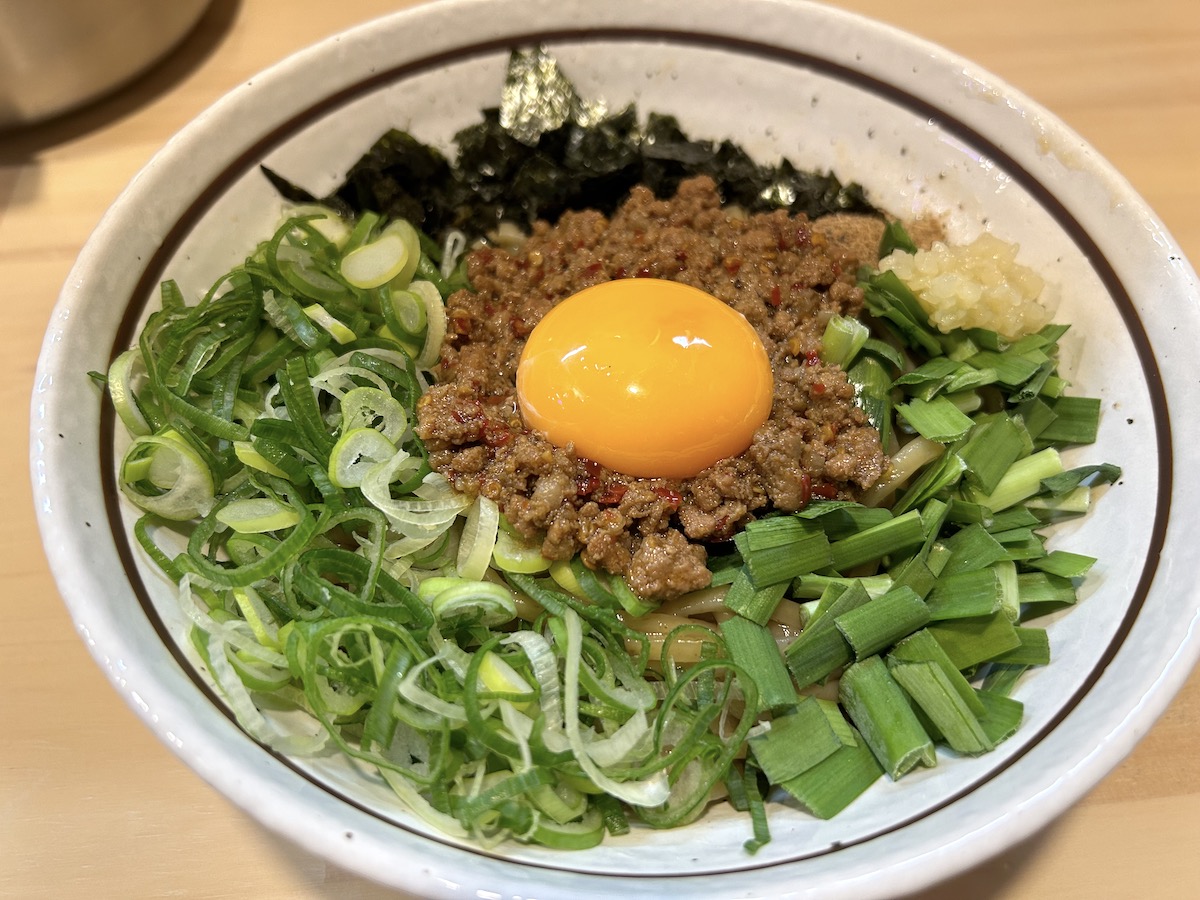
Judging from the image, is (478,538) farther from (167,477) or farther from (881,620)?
(881,620)

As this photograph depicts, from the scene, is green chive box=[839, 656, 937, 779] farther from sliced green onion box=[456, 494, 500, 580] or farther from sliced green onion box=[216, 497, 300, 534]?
sliced green onion box=[216, 497, 300, 534]

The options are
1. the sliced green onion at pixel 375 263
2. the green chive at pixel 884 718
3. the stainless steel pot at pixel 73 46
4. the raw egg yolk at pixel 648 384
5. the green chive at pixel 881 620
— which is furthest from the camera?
the stainless steel pot at pixel 73 46

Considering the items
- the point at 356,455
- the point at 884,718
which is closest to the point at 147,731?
the point at 356,455

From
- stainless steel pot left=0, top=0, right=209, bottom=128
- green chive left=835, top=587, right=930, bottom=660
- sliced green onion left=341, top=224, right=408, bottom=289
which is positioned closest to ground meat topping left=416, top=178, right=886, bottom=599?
sliced green onion left=341, top=224, right=408, bottom=289

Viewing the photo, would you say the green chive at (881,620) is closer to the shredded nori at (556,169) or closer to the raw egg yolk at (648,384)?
the raw egg yolk at (648,384)

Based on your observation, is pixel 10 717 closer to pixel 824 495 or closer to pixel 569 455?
pixel 569 455

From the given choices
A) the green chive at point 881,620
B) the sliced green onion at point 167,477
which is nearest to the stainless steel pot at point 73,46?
the sliced green onion at point 167,477

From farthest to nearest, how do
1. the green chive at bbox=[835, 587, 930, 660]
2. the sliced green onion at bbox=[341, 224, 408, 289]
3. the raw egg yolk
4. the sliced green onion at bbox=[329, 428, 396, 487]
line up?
the sliced green onion at bbox=[341, 224, 408, 289], the raw egg yolk, the sliced green onion at bbox=[329, 428, 396, 487], the green chive at bbox=[835, 587, 930, 660]
